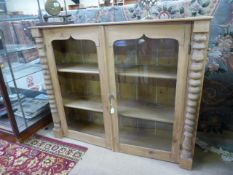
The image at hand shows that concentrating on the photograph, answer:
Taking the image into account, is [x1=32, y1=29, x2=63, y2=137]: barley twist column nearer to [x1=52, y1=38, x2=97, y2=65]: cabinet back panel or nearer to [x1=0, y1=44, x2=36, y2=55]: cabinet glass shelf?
[x1=52, y1=38, x2=97, y2=65]: cabinet back panel

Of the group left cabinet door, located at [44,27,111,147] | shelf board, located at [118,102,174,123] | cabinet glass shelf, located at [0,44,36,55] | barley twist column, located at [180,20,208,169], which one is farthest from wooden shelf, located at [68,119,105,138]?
cabinet glass shelf, located at [0,44,36,55]

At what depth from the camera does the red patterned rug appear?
1.49 metres

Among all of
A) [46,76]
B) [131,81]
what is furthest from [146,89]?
[46,76]

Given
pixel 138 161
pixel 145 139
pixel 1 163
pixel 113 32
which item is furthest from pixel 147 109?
pixel 1 163

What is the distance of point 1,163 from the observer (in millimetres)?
1582

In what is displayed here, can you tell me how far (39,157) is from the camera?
1.62 metres

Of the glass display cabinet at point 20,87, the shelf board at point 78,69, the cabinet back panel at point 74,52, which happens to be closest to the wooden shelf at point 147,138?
the shelf board at point 78,69

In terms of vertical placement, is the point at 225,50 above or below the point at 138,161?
above

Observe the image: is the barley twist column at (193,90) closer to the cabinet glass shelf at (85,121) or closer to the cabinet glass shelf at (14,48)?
the cabinet glass shelf at (85,121)

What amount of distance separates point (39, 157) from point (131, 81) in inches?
42.4

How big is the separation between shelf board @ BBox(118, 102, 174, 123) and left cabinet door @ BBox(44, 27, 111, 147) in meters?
0.18

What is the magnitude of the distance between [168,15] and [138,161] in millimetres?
1233

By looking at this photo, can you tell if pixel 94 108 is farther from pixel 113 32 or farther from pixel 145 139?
pixel 113 32

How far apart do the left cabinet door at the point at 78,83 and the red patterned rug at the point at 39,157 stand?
0.55ft
